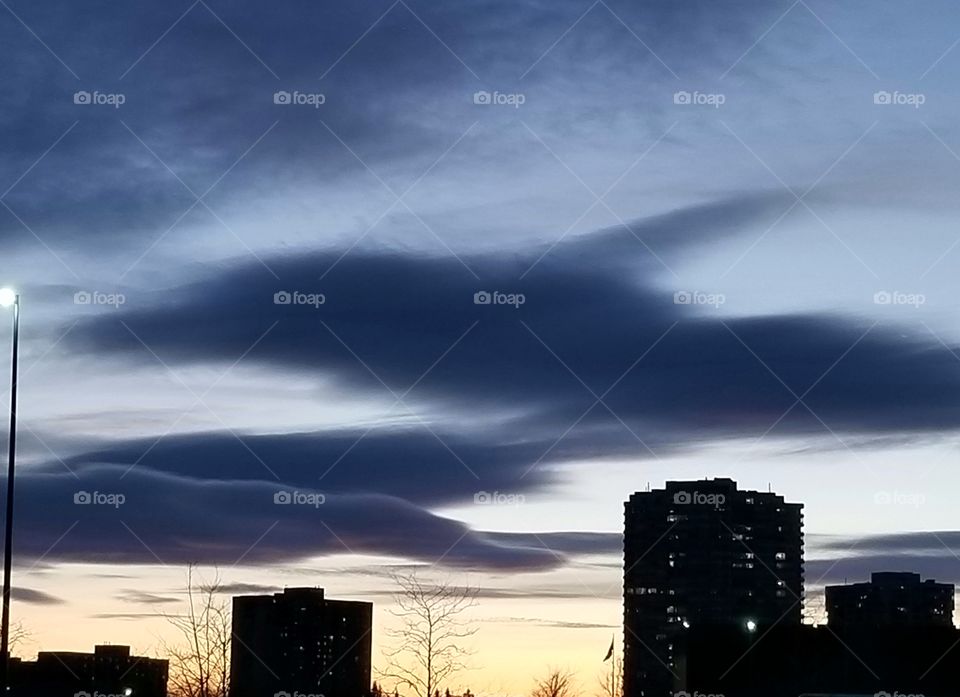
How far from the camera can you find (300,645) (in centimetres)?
8900

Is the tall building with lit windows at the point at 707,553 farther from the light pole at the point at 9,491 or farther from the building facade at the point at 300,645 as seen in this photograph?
the light pole at the point at 9,491

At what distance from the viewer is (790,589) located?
161125mm

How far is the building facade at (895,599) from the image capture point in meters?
150

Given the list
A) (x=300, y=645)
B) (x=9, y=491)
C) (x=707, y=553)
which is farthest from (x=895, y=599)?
(x=9, y=491)

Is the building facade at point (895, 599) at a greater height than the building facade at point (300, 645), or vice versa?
the building facade at point (895, 599)

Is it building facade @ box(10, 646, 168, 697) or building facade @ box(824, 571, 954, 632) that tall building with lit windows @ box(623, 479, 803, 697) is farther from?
building facade @ box(10, 646, 168, 697)

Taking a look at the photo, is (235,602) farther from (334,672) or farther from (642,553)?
(642,553)

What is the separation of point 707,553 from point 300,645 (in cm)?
9775

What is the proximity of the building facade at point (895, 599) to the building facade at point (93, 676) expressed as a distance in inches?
2674

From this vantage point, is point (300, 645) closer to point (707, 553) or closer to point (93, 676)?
point (93, 676)

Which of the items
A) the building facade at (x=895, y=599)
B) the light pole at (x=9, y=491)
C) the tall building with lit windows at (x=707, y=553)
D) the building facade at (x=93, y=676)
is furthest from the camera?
the tall building with lit windows at (x=707, y=553)

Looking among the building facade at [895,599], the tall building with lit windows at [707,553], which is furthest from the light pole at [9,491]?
the tall building with lit windows at [707,553]

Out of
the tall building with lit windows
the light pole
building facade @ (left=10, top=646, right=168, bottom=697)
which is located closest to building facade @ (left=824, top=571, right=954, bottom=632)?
the tall building with lit windows

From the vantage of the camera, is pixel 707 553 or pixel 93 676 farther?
pixel 707 553
